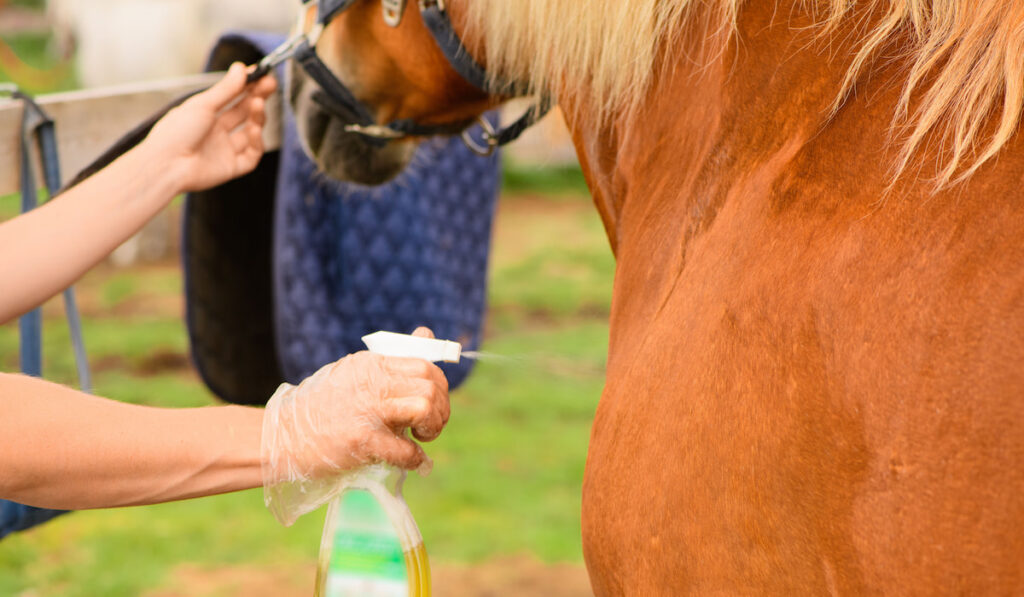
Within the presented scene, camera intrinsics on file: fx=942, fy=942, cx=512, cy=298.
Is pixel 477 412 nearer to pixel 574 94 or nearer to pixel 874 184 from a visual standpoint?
pixel 574 94

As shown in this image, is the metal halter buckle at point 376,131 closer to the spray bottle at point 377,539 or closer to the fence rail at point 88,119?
the fence rail at point 88,119

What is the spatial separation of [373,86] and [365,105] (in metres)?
0.05

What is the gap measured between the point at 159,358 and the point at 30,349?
318 centimetres

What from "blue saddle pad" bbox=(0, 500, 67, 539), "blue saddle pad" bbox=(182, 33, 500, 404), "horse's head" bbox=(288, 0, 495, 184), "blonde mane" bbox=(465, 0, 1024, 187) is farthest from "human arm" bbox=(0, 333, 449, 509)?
"blue saddle pad" bbox=(182, 33, 500, 404)

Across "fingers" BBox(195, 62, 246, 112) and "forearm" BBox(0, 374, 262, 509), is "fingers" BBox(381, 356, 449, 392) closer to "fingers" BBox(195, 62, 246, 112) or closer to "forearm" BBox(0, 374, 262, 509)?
"forearm" BBox(0, 374, 262, 509)

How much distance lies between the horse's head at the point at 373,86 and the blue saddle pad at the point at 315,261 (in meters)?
0.19

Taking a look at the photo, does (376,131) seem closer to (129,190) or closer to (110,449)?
(129,190)

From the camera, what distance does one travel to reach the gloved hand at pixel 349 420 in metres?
0.88

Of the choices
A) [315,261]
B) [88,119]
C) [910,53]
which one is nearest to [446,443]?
[315,261]

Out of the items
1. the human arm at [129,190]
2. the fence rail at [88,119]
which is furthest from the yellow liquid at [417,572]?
the fence rail at [88,119]

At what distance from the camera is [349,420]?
88cm

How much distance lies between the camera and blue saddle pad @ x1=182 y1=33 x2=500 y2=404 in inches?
75.1

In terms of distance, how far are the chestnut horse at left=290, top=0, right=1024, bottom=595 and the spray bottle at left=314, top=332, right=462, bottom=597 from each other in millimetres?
178

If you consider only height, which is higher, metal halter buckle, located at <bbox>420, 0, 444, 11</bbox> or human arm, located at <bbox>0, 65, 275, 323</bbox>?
metal halter buckle, located at <bbox>420, 0, 444, 11</bbox>
